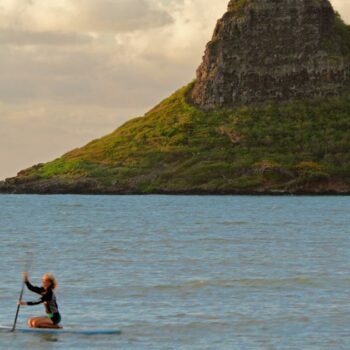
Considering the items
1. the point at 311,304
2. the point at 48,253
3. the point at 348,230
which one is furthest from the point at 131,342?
the point at 348,230

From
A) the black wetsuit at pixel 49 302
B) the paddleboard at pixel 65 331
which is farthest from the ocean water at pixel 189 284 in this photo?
Answer: the black wetsuit at pixel 49 302

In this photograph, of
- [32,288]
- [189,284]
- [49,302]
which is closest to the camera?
[32,288]

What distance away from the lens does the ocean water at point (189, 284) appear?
108ft

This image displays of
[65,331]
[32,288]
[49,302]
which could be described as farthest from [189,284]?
[32,288]

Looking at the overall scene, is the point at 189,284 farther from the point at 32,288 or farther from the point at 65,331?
the point at 32,288

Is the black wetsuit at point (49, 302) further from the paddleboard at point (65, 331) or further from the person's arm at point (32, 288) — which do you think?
the paddleboard at point (65, 331)

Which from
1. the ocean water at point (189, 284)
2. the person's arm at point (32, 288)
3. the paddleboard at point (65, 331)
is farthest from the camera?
the paddleboard at point (65, 331)

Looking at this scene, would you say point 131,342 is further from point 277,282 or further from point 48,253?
point 48,253

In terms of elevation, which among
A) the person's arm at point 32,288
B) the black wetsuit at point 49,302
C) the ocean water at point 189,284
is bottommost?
the ocean water at point 189,284

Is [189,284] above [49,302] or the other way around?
the other way around

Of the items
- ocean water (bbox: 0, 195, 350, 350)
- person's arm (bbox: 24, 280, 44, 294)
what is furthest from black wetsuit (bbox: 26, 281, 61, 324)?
ocean water (bbox: 0, 195, 350, 350)

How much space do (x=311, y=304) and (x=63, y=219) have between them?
72.0 m

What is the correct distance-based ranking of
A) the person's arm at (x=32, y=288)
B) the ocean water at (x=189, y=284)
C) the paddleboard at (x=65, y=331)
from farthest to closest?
the paddleboard at (x=65, y=331) < the ocean water at (x=189, y=284) < the person's arm at (x=32, y=288)

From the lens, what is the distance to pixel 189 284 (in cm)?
4606
